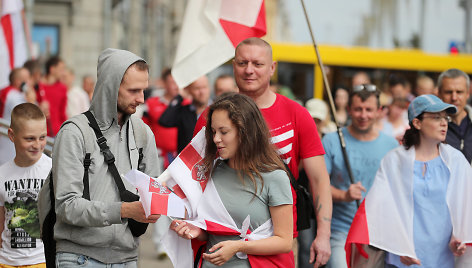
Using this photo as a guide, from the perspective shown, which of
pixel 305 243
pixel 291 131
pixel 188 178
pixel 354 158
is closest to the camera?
pixel 188 178

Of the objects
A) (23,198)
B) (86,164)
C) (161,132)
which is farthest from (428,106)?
(161,132)

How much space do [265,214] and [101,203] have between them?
2.73ft

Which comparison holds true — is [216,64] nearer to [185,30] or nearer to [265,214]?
[185,30]

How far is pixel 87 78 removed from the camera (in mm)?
15719

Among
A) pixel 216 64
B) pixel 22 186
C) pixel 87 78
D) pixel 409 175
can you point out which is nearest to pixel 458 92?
pixel 409 175

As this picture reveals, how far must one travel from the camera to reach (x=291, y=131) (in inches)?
184

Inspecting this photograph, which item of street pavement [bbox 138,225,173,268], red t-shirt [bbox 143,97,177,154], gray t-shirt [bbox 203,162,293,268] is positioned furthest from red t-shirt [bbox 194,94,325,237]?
red t-shirt [bbox 143,97,177,154]

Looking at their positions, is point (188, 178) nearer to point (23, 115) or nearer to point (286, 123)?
point (286, 123)

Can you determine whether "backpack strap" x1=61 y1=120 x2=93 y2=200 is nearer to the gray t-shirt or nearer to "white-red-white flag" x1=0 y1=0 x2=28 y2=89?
the gray t-shirt

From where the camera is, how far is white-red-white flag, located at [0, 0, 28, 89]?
32.4 feet

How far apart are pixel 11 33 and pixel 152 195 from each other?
7142 mm

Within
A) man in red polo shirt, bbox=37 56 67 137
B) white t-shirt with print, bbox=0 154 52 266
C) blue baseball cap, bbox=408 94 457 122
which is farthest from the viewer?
man in red polo shirt, bbox=37 56 67 137

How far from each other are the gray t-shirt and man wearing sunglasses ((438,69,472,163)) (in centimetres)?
245

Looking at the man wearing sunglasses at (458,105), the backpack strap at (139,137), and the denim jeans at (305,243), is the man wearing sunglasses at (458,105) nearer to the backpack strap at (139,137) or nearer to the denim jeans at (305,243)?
the denim jeans at (305,243)
